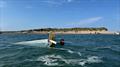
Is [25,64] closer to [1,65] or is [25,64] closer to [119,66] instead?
[1,65]

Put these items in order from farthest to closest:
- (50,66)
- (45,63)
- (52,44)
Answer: (52,44) → (45,63) → (50,66)

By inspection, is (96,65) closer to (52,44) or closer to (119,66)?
(119,66)

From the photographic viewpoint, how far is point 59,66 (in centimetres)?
2252

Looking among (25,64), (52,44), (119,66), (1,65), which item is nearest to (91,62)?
(119,66)

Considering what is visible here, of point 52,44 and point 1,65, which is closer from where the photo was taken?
point 1,65

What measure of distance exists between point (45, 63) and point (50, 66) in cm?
166

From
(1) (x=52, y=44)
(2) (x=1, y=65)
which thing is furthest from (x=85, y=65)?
(1) (x=52, y=44)

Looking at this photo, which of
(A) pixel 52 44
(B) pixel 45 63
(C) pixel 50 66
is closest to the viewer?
(C) pixel 50 66

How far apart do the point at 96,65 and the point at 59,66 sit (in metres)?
4.42

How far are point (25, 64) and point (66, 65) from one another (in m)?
4.81

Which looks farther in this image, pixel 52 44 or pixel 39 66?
pixel 52 44

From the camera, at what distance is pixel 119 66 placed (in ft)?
76.9

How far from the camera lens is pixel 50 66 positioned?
22.5 m

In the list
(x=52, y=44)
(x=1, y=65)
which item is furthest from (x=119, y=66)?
(x=52, y=44)
